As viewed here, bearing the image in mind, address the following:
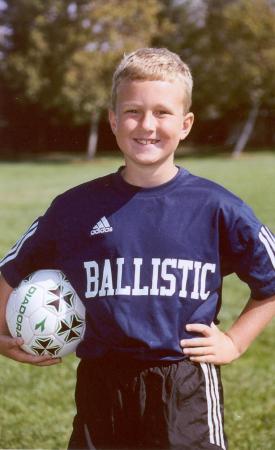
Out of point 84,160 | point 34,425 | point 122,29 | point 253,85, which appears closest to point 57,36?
point 122,29

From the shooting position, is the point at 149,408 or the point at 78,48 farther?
the point at 78,48

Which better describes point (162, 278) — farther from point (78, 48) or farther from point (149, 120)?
point (78, 48)

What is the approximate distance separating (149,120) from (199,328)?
87 cm

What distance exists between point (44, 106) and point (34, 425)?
131 feet

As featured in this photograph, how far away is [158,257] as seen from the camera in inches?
112

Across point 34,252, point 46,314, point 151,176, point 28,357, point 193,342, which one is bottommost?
point 28,357

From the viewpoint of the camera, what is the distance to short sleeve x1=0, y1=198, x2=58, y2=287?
3004mm

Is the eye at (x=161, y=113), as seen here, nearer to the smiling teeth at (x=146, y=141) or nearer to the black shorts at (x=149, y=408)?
the smiling teeth at (x=146, y=141)

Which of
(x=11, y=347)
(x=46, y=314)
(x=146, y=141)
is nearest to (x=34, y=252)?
(x=46, y=314)

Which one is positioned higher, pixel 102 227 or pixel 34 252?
pixel 102 227

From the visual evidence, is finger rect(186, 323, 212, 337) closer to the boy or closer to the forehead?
the boy

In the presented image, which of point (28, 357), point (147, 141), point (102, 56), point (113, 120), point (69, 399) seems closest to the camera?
point (147, 141)

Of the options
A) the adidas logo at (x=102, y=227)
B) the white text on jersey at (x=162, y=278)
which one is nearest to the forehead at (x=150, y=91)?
the adidas logo at (x=102, y=227)

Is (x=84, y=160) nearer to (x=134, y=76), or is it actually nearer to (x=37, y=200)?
(x=37, y=200)
